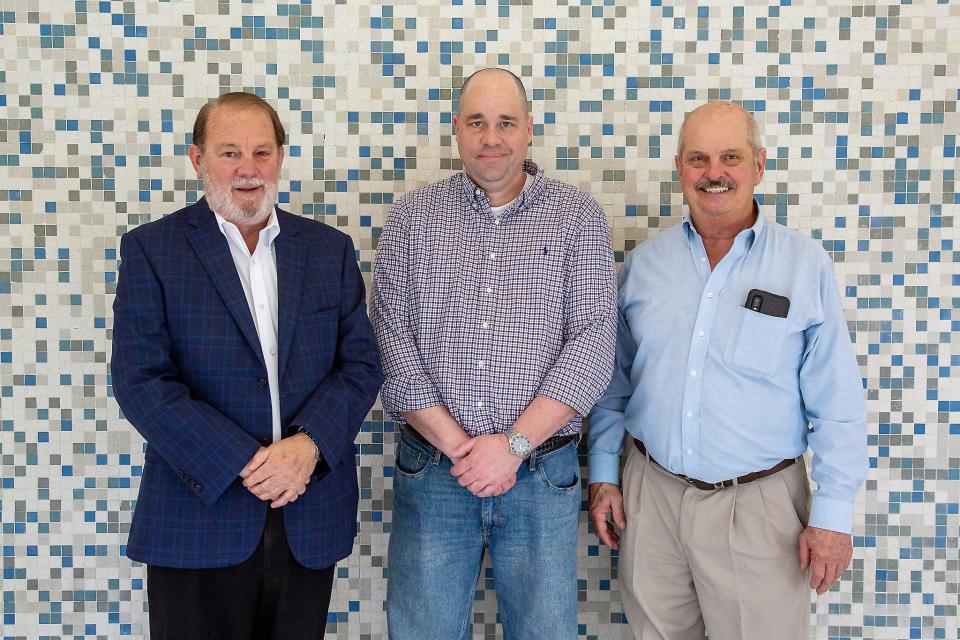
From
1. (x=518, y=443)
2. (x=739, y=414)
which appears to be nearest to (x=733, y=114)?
(x=739, y=414)

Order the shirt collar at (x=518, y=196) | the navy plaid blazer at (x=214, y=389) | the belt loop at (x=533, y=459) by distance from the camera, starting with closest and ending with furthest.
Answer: the navy plaid blazer at (x=214, y=389) → the belt loop at (x=533, y=459) → the shirt collar at (x=518, y=196)

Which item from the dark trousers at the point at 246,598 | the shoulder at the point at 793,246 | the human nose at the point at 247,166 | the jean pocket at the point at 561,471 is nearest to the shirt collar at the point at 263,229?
the human nose at the point at 247,166

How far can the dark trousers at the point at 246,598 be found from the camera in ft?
6.59

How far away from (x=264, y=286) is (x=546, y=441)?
0.93 metres

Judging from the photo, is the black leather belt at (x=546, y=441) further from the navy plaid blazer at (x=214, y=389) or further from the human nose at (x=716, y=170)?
the human nose at (x=716, y=170)

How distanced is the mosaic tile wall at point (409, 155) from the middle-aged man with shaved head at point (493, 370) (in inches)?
20.1

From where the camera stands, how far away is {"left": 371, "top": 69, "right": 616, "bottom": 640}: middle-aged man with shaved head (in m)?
2.25

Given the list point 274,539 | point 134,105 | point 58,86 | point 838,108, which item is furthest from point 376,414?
point 838,108

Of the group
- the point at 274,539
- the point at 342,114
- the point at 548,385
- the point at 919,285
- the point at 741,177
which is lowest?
the point at 274,539

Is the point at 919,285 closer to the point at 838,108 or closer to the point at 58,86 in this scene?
the point at 838,108

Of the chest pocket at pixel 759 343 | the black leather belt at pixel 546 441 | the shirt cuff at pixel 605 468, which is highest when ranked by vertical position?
the chest pocket at pixel 759 343

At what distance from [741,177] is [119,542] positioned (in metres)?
2.54

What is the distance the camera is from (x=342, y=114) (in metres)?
2.80

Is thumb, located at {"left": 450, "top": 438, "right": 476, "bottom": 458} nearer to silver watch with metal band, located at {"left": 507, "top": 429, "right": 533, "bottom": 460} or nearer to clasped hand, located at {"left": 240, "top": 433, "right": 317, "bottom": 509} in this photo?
silver watch with metal band, located at {"left": 507, "top": 429, "right": 533, "bottom": 460}
